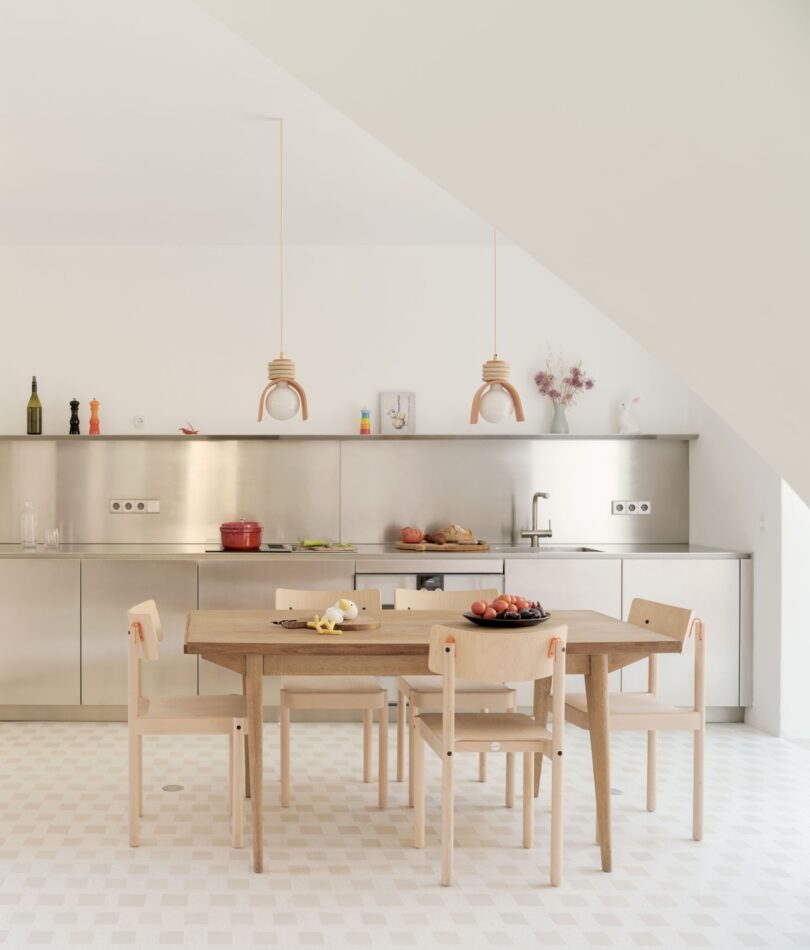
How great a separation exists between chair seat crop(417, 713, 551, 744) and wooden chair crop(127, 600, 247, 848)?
0.63 metres

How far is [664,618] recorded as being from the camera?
3586 millimetres

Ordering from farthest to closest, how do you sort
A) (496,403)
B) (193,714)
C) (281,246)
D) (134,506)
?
(134,506), (281,246), (496,403), (193,714)

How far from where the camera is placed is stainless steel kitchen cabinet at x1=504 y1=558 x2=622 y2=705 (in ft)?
16.5

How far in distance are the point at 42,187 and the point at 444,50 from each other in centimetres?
426

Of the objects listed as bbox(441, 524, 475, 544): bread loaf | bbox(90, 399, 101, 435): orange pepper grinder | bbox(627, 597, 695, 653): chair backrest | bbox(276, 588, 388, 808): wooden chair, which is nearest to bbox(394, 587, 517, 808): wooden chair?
bbox(276, 588, 388, 808): wooden chair

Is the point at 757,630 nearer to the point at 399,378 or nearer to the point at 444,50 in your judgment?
the point at 399,378

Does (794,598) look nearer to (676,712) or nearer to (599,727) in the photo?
(676,712)

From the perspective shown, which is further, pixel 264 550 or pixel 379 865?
pixel 264 550

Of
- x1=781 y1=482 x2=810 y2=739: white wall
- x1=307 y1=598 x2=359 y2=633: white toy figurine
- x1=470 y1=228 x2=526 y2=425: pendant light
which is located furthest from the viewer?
x1=781 y1=482 x2=810 y2=739: white wall

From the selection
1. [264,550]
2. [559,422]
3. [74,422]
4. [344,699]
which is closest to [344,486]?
[264,550]

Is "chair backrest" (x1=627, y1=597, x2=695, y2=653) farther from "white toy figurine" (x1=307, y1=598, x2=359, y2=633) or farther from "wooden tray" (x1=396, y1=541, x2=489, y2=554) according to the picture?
"wooden tray" (x1=396, y1=541, x2=489, y2=554)

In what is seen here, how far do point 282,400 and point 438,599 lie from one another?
42.5 inches

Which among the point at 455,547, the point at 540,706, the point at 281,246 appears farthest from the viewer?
the point at 281,246

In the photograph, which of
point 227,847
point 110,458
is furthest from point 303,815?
point 110,458
